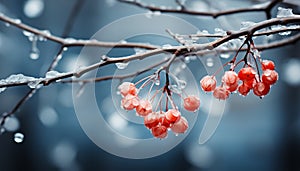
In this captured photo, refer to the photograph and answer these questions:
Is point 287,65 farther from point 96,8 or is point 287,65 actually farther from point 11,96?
point 11,96

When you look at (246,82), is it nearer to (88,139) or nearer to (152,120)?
(152,120)

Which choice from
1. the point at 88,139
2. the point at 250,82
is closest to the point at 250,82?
the point at 250,82

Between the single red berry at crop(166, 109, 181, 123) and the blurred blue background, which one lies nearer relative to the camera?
the single red berry at crop(166, 109, 181, 123)

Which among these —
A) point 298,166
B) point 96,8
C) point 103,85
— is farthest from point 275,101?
point 96,8

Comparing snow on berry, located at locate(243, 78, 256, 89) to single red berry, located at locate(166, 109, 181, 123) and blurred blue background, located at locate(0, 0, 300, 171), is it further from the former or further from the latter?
blurred blue background, located at locate(0, 0, 300, 171)

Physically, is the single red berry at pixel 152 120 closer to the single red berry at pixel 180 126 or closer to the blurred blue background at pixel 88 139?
the single red berry at pixel 180 126

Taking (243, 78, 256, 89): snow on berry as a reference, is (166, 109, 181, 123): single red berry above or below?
below

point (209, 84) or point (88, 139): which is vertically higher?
point (88, 139)

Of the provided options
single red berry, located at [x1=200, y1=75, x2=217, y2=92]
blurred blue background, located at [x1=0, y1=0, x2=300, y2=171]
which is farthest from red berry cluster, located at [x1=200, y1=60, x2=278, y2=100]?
blurred blue background, located at [x1=0, y1=0, x2=300, y2=171]
